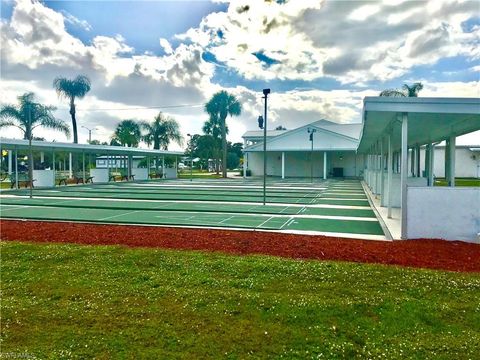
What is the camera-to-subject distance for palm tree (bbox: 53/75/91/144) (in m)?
38.7

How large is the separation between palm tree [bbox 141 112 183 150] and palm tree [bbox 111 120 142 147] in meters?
2.90

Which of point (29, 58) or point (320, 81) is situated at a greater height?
point (320, 81)

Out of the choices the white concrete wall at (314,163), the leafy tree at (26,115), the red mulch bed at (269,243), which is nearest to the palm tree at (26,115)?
the leafy tree at (26,115)

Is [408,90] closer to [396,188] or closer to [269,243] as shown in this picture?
[396,188]

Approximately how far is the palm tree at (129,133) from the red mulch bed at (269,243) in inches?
1749

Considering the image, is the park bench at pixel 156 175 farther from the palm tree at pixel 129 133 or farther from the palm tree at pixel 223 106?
the palm tree at pixel 129 133

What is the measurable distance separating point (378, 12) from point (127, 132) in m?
47.1

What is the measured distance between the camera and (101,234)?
888 centimetres

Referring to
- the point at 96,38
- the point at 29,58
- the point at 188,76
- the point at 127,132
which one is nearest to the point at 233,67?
the point at 188,76

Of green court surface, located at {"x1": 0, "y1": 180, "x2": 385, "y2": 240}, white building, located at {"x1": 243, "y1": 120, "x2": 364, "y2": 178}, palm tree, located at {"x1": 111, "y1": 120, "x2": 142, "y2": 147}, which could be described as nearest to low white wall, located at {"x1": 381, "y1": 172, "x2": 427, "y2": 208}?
green court surface, located at {"x1": 0, "y1": 180, "x2": 385, "y2": 240}

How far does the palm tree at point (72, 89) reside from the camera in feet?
127

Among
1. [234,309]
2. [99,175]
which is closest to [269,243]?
[234,309]

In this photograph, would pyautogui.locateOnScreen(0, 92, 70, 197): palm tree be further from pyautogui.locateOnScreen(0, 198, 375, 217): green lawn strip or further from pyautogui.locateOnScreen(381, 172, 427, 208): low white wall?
pyautogui.locateOnScreen(381, 172, 427, 208): low white wall

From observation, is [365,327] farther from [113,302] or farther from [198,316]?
[113,302]
